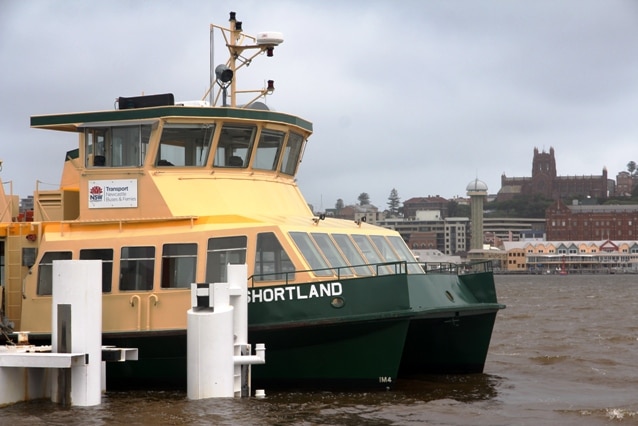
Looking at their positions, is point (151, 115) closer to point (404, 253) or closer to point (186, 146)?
point (186, 146)

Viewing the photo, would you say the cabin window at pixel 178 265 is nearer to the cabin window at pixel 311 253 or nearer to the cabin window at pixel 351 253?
the cabin window at pixel 311 253

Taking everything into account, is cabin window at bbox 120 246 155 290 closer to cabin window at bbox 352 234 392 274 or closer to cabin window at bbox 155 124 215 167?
cabin window at bbox 155 124 215 167

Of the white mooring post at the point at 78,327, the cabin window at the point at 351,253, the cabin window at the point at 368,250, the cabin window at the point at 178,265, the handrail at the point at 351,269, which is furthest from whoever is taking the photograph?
the cabin window at the point at 368,250

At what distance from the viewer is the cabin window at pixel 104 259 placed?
17.7 meters

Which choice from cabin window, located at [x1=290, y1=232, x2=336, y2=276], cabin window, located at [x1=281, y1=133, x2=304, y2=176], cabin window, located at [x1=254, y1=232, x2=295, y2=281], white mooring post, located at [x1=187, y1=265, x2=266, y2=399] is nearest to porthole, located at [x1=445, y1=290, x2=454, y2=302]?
cabin window, located at [x1=290, y1=232, x2=336, y2=276]

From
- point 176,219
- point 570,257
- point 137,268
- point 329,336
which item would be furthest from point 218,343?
point 570,257

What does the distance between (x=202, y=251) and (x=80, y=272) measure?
6.85ft

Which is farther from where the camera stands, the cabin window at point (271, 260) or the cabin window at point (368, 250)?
the cabin window at point (368, 250)

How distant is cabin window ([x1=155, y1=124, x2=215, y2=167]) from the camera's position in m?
18.2

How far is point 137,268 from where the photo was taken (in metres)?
17.6

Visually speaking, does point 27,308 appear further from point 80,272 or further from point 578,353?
point 578,353

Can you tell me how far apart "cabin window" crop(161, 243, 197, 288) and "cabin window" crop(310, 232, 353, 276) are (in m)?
1.91

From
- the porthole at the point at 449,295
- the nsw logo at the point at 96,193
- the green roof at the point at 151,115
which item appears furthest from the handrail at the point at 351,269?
the nsw logo at the point at 96,193

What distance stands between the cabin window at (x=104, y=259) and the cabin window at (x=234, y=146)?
2.28 meters
